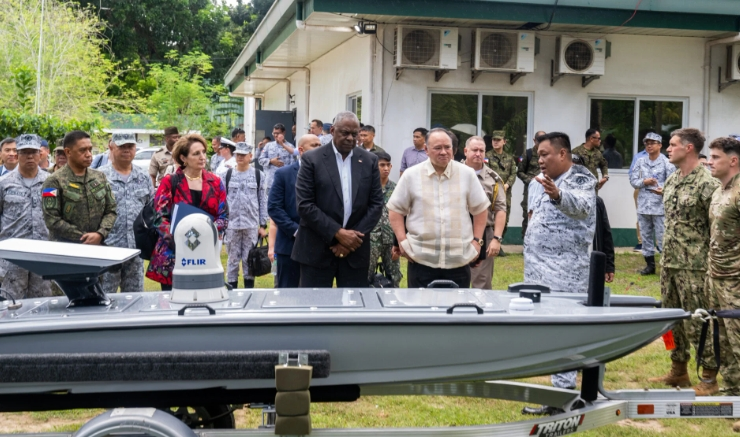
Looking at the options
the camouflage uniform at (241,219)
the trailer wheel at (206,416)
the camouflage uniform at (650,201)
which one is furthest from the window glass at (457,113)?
the trailer wheel at (206,416)

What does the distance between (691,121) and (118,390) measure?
508 inches

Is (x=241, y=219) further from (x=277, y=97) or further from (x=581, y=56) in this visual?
(x=277, y=97)

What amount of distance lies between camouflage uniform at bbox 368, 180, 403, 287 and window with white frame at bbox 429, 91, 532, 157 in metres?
5.65

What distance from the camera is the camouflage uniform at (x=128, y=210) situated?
262 inches

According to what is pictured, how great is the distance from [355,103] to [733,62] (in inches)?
261

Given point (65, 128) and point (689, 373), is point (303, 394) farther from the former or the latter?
point (65, 128)

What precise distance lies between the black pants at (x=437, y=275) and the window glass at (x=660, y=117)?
942 centimetres

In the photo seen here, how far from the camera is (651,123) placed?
1448cm

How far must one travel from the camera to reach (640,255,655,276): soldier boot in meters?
11.8

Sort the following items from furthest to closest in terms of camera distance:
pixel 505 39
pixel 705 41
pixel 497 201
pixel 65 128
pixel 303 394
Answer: pixel 65 128
pixel 705 41
pixel 505 39
pixel 497 201
pixel 303 394

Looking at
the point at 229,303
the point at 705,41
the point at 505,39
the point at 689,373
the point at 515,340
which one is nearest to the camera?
the point at 515,340

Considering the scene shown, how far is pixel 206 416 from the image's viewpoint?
13.9 ft

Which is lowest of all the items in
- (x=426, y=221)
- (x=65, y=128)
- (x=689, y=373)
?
(x=689, y=373)

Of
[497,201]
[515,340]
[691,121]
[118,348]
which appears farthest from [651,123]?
[118,348]
